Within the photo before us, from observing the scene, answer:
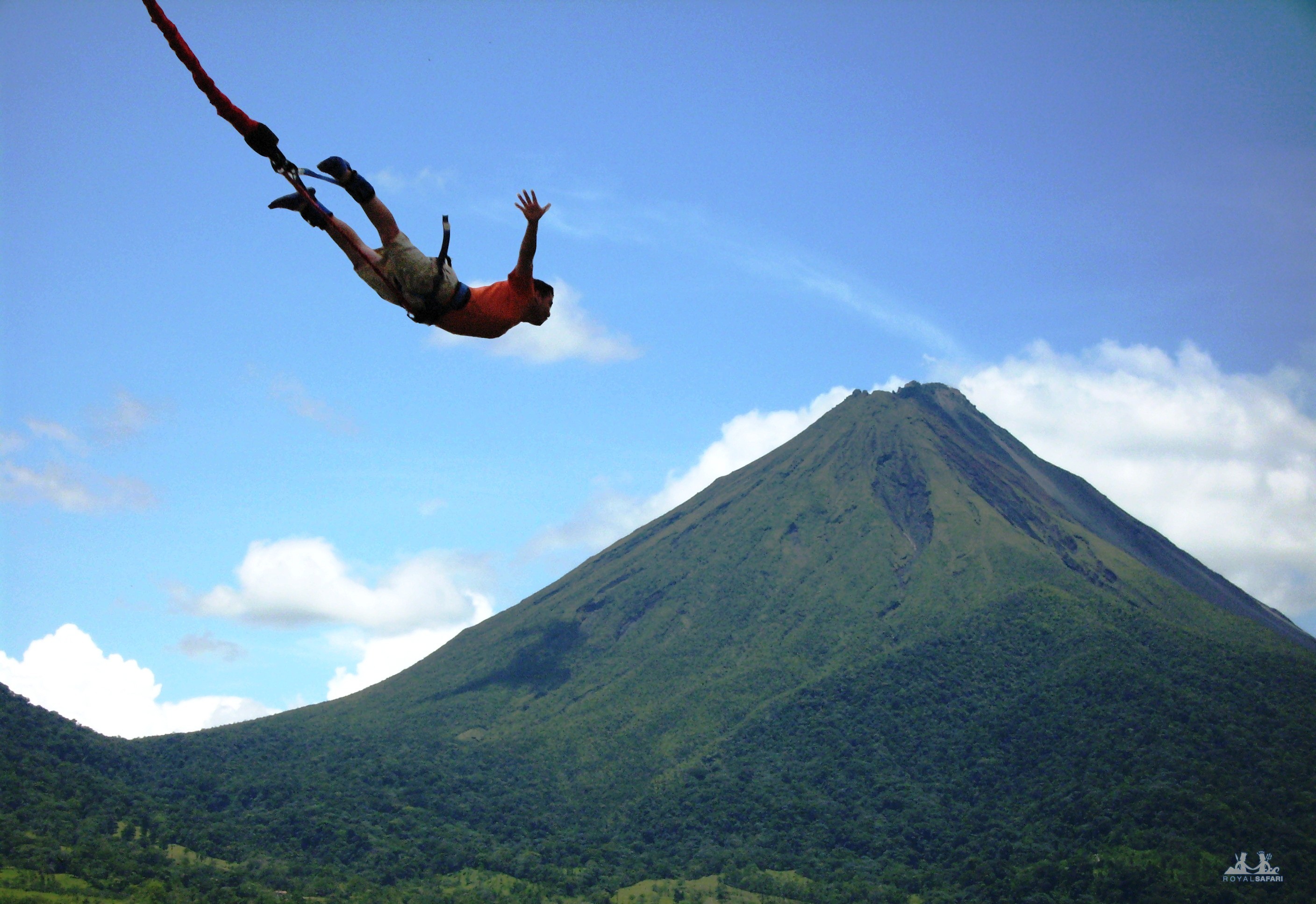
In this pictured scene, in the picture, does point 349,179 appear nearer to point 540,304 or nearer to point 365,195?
point 365,195

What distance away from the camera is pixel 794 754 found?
142625 millimetres

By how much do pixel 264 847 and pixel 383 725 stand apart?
56572mm

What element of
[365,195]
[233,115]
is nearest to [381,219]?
[365,195]

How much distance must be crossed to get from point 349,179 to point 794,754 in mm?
144496

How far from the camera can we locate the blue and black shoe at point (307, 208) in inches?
227

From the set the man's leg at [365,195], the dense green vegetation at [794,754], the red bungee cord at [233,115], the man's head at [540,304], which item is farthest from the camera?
the dense green vegetation at [794,754]

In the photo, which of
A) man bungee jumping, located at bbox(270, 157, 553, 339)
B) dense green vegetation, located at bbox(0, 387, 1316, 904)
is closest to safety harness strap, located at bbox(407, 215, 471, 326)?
man bungee jumping, located at bbox(270, 157, 553, 339)

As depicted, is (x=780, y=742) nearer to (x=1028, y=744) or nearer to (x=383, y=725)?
(x=1028, y=744)

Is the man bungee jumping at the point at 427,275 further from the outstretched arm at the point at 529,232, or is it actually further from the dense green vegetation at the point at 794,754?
the dense green vegetation at the point at 794,754

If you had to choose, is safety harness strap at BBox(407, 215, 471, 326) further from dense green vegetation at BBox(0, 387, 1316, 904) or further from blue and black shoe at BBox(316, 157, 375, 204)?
dense green vegetation at BBox(0, 387, 1316, 904)

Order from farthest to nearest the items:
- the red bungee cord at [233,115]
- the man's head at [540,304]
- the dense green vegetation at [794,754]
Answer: the dense green vegetation at [794,754], the man's head at [540,304], the red bungee cord at [233,115]

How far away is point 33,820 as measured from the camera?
9031 cm

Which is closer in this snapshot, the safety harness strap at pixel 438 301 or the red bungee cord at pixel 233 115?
the red bungee cord at pixel 233 115

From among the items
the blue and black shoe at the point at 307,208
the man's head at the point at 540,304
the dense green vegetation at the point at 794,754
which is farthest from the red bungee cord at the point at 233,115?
the dense green vegetation at the point at 794,754
